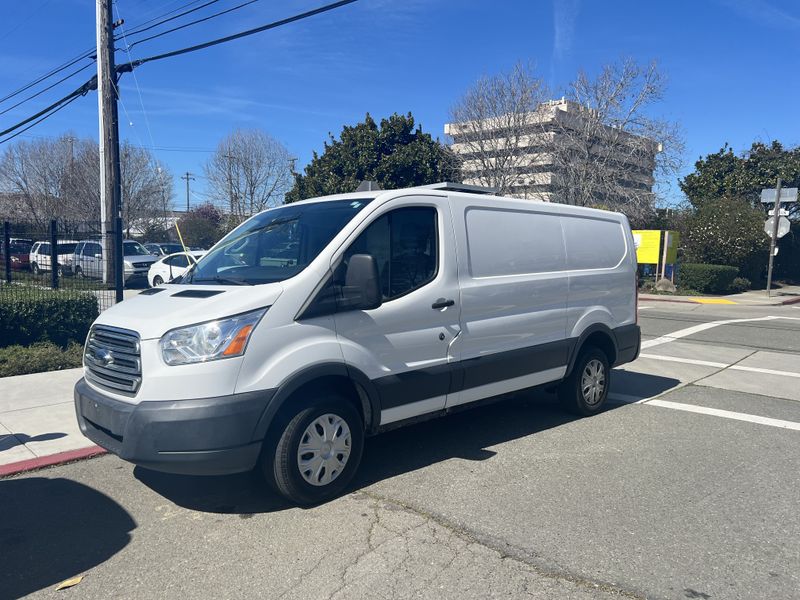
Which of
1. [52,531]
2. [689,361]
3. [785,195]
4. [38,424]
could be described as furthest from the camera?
[785,195]

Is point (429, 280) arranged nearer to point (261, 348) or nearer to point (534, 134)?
point (261, 348)

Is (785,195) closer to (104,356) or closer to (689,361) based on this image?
(689,361)

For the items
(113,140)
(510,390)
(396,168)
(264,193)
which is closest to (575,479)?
(510,390)

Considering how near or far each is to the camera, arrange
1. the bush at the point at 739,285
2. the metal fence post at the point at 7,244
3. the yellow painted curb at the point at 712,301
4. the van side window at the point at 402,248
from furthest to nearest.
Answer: the bush at the point at 739,285
the yellow painted curb at the point at 712,301
the metal fence post at the point at 7,244
the van side window at the point at 402,248

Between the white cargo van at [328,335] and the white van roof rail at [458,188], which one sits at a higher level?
the white van roof rail at [458,188]

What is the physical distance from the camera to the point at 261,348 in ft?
13.1

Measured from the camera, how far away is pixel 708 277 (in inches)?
956

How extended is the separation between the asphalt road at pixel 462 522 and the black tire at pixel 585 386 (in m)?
0.31

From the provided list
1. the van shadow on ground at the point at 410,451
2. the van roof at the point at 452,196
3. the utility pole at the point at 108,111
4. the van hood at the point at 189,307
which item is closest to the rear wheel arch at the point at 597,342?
the van shadow on ground at the point at 410,451

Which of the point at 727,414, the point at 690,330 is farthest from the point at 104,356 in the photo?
the point at 690,330

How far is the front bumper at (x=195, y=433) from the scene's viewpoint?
3.84 metres

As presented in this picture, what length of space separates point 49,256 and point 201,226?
3812cm

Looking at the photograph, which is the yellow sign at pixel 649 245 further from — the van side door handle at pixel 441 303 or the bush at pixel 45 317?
the van side door handle at pixel 441 303

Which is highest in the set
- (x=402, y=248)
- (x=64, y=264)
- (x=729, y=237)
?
(x=729, y=237)
